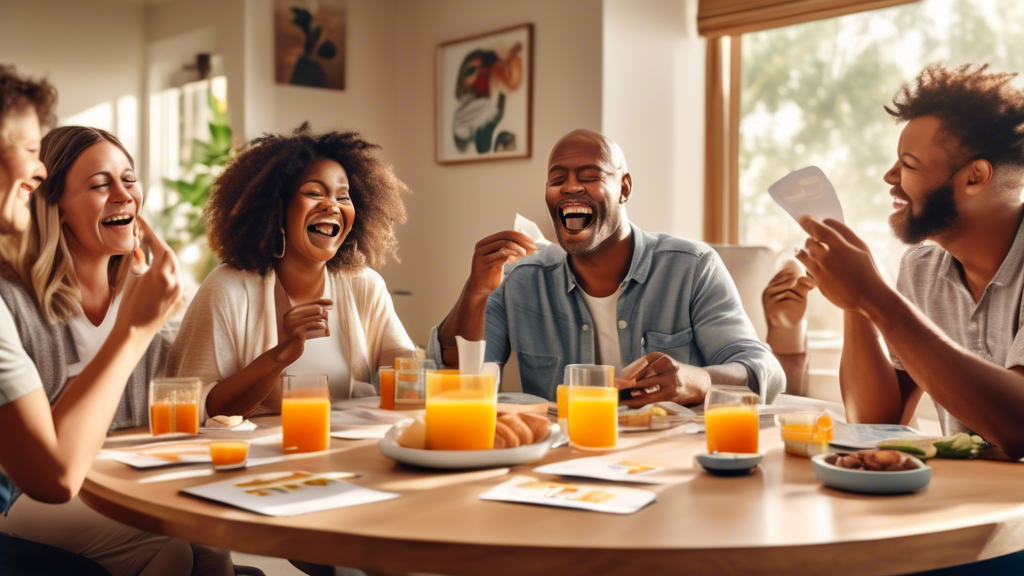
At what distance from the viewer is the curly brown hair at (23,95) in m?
1.30

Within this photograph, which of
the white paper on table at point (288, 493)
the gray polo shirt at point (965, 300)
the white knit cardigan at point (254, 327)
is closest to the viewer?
the white paper on table at point (288, 493)

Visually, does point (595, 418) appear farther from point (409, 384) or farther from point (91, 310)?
point (91, 310)

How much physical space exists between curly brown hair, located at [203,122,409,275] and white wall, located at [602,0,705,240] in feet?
6.84

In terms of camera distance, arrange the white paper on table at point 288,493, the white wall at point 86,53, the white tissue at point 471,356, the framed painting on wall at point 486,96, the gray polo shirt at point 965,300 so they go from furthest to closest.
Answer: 1. the white wall at point 86,53
2. the framed painting on wall at point 486,96
3. the gray polo shirt at point 965,300
4. the white tissue at point 471,356
5. the white paper on table at point 288,493

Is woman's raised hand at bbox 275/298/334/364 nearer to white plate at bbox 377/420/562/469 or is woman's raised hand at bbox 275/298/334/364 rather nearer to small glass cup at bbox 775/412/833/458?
white plate at bbox 377/420/562/469

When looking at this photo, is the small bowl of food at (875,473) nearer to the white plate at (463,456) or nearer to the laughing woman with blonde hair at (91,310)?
the white plate at (463,456)

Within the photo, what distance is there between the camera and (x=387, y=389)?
1963 mm

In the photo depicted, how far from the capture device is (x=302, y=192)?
2.46 meters

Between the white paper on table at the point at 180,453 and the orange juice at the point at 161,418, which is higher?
the orange juice at the point at 161,418

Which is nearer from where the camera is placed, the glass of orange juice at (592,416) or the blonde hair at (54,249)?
the glass of orange juice at (592,416)

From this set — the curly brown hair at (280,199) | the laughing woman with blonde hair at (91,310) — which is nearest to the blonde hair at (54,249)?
the laughing woman with blonde hair at (91,310)

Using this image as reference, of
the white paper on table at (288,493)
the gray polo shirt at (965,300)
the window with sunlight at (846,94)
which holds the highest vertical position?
the window with sunlight at (846,94)

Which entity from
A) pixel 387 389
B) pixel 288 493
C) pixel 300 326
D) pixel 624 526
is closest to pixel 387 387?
pixel 387 389

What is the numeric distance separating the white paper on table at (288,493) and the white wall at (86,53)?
5.76 m
